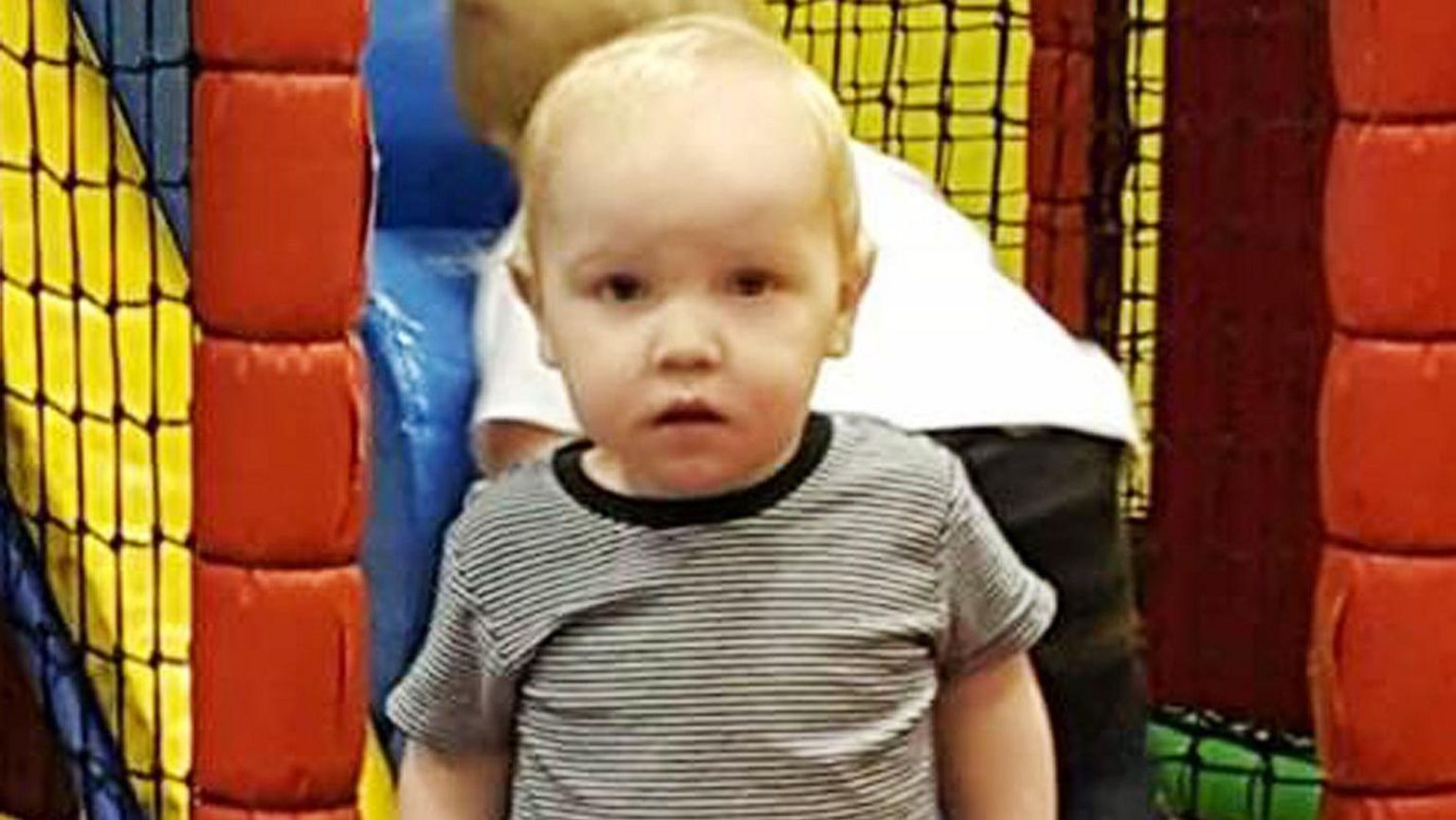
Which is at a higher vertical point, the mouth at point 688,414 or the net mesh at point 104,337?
the mouth at point 688,414

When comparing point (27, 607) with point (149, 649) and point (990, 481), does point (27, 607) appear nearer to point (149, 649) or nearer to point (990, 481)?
point (149, 649)

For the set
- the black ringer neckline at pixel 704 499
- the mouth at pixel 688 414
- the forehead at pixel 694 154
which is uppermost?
the forehead at pixel 694 154

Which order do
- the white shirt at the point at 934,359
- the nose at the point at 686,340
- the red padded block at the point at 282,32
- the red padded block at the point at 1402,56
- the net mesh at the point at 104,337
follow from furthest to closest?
the net mesh at the point at 104,337 → the white shirt at the point at 934,359 → the red padded block at the point at 1402,56 → the red padded block at the point at 282,32 → the nose at the point at 686,340

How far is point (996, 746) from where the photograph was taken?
4.98 feet

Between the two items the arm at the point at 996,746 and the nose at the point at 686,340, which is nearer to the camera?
the nose at the point at 686,340

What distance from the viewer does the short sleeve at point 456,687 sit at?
1.47m

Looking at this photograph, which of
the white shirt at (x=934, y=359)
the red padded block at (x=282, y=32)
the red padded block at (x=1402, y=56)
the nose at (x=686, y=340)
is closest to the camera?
the nose at (x=686, y=340)

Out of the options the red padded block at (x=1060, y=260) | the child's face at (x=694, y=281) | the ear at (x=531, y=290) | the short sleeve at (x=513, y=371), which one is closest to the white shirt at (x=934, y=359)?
the short sleeve at (x=513, y=371)

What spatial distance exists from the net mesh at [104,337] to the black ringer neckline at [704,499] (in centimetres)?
70

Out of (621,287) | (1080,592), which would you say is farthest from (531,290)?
(1080,592)

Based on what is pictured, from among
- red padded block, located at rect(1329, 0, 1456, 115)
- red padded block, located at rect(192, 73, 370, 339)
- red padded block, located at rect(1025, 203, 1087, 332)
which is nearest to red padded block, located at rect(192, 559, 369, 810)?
red padded block, located at rect(192, 73, 370, 339)

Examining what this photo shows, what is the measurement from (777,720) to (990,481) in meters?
0.42

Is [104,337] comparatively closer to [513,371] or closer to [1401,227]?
[513,371]

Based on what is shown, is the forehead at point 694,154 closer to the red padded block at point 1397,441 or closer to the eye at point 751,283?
the eye at point 751,283
